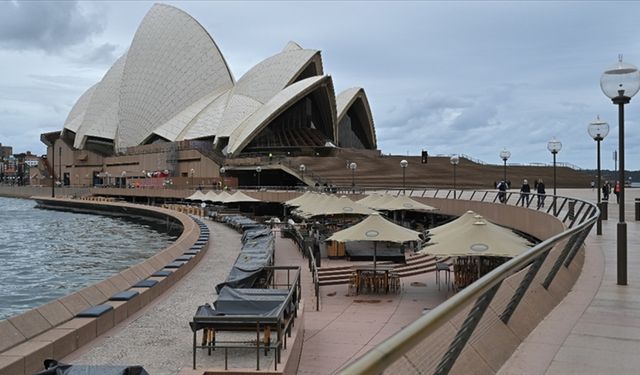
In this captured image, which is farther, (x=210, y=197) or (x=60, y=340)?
(x=210, y=197)

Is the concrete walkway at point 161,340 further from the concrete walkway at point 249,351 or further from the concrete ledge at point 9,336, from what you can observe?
the concrete ledge at point 9,336

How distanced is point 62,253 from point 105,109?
226 ft

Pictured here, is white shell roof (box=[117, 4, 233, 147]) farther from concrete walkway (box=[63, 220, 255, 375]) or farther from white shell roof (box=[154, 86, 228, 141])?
concrete walkway (box=[63, 220, 255, 375])

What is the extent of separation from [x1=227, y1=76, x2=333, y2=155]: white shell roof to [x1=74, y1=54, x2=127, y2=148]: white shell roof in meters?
30.3

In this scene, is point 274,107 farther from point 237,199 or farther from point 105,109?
point 105,109

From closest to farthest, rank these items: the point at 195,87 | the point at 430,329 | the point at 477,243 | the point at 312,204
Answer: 1. the point at 430,329
2. the point at 477,243
3. the point at 312,204
4. the point at 195,87

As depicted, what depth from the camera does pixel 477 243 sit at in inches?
468

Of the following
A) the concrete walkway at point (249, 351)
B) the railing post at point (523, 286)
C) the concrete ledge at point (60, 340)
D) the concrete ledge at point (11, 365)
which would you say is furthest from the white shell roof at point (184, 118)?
the railing post at point (523, 286)

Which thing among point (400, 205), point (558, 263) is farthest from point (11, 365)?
point (400, 205)

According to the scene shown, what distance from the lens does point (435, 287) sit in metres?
14.6

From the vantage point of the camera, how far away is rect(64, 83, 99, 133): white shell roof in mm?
99731

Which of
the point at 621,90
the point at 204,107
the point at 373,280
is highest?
the point at 204,107

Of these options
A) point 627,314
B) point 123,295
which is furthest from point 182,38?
point 627,314

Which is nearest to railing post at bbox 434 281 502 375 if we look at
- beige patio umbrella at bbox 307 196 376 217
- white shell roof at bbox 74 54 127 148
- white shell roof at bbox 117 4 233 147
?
beige patio umbrella at bbox 307 196 376 217
